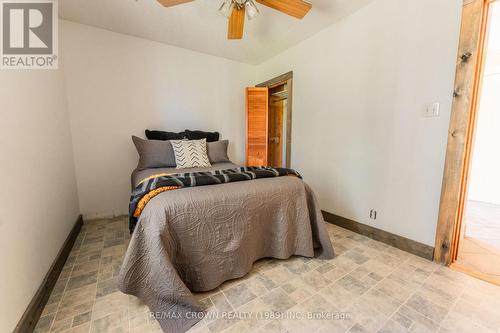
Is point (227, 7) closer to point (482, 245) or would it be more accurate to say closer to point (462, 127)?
point (462, 127)

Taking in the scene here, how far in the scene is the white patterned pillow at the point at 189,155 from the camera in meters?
2.46

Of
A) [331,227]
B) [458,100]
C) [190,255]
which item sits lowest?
[331,227]

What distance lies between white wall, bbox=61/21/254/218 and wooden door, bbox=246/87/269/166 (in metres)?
0.69

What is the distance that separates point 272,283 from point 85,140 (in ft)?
8.93

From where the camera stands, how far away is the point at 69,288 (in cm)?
141

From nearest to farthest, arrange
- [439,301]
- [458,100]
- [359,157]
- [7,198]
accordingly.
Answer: [7,198]
[439,301]
[458,100]
[359,157]

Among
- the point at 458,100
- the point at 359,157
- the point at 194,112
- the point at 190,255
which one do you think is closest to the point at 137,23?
the point at 194,112

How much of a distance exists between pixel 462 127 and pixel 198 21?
107 inches

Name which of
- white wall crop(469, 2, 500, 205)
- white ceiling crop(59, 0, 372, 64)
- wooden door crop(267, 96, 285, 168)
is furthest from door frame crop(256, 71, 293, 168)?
white wall crop(469, 2, 500, 205)

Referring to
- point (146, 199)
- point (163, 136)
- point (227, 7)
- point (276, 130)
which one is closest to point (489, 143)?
point (276, 130)

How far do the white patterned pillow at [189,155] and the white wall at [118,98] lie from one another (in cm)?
65

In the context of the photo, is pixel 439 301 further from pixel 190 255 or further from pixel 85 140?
pixel 85 140

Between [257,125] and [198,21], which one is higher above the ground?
[198,21]

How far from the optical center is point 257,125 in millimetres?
3504
